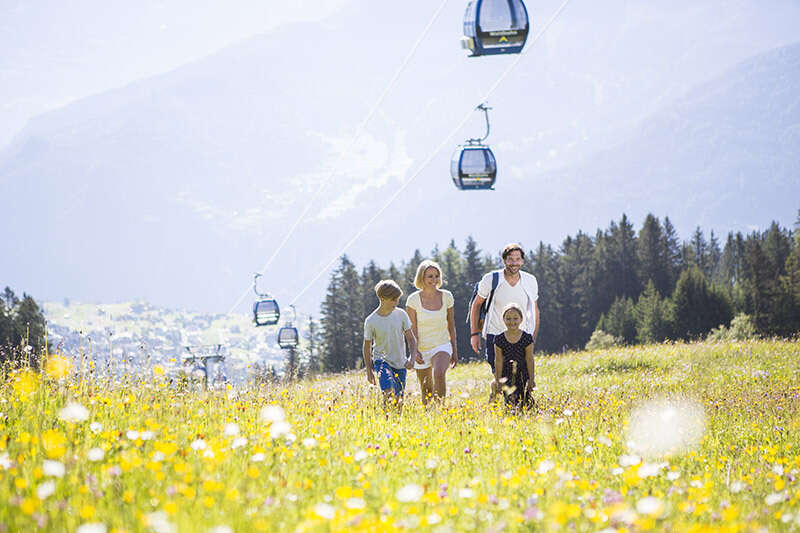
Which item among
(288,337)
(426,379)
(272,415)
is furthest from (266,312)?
(272,415)

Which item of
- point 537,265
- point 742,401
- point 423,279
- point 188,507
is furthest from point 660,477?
point 537,265

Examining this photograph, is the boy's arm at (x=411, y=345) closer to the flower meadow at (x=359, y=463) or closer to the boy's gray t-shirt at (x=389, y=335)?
the boy's gray t-shirt at (x=389, y=335)

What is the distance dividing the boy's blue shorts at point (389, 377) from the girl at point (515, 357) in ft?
3.81

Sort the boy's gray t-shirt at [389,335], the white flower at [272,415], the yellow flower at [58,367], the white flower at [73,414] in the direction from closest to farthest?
the white flower at [73,414] < the white flower at [272,415] < the yellow flower at [58,367] < the boy's gray t-shirt at [389,335]

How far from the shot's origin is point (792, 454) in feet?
21.4

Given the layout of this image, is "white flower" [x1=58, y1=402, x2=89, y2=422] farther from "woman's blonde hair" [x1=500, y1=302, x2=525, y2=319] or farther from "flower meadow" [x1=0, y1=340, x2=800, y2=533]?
"woman's blonde hair" [x1=500, y1=302, x2=525, y2=319]

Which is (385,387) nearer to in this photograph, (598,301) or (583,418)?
(583,418)

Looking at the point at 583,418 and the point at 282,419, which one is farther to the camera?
the point at 583,418

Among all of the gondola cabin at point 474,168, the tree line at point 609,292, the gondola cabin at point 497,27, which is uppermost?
the gondola cabin at point 497,27

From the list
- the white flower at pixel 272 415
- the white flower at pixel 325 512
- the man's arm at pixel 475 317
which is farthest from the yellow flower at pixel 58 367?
the man's arm at pixel 475 317

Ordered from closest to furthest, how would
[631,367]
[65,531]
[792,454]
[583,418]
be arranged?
[65,531] < [792,454] < [583,418] < [631,367]

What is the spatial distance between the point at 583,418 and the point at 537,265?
84963 mm

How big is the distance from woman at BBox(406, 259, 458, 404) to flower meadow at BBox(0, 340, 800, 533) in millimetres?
694

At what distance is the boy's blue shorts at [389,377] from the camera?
8.85m
